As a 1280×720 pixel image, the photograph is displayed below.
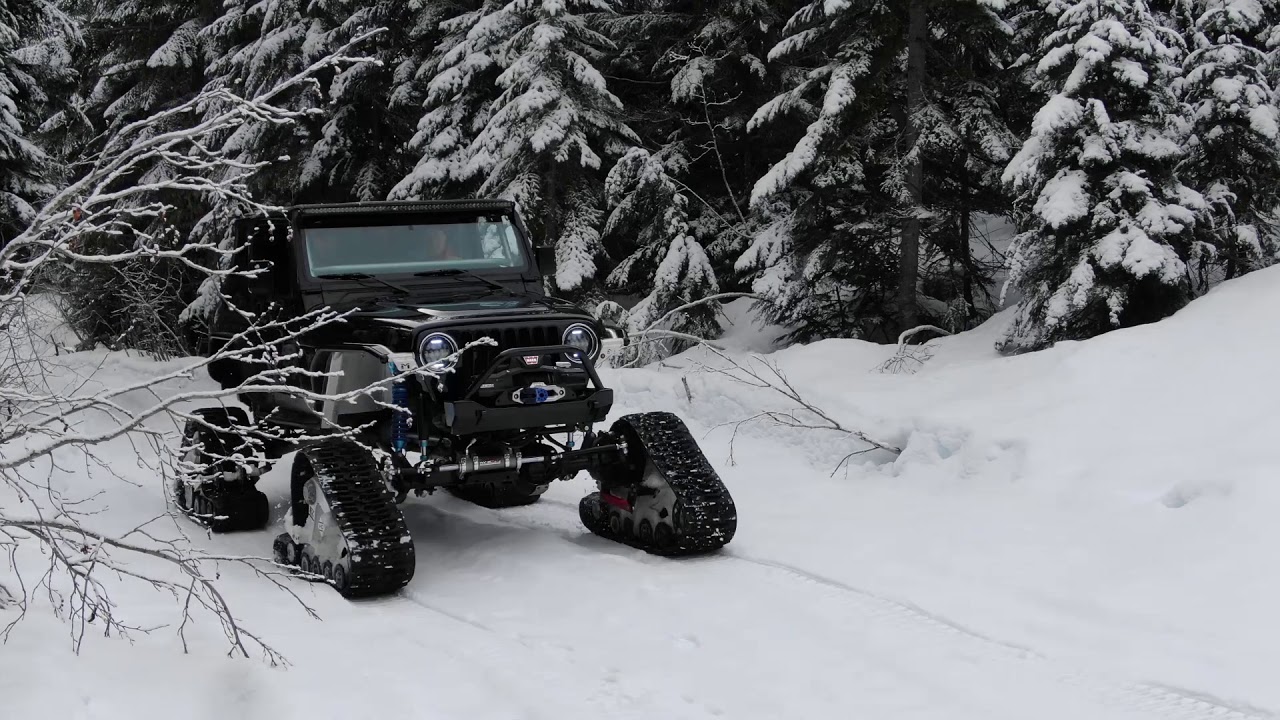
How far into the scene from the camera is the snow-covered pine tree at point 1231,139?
1017cm

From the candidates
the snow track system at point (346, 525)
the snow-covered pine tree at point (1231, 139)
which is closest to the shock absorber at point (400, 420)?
the snow track system at point (346, 525)

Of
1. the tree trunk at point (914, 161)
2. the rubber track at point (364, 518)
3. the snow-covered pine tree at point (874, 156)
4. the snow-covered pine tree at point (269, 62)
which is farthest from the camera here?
the snow-covered pine tree at point (269, 62)

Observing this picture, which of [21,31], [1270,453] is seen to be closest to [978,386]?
[1270,453]

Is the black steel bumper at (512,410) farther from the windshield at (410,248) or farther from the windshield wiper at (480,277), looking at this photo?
the windshield at (410,248)

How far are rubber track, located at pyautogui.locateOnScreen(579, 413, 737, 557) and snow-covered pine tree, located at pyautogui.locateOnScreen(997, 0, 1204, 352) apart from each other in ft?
15.5

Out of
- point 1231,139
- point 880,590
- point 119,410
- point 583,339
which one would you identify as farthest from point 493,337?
point 1231,139

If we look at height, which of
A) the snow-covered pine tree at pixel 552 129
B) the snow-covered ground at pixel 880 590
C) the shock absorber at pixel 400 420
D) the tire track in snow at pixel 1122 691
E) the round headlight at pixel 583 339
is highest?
the snow-covered pine tree at pixel 552 129

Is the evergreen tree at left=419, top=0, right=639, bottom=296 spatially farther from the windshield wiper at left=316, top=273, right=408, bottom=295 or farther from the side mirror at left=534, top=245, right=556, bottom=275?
the windshield wiper at left=316, top=273, right=408, bottom=295

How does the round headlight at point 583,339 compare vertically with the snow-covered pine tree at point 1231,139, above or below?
below

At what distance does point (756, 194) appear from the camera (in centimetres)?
1245

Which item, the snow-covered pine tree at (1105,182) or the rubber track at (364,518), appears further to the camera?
the snow-covered pine tree at (1105,182)

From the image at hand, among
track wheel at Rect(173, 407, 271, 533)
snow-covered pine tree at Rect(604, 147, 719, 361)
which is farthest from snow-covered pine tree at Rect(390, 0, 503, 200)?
track wheel at Rect(173, 407, 271, 533)

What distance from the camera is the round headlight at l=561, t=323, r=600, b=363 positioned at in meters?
6.16

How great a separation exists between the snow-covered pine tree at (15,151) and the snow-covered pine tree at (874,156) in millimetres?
8516
